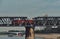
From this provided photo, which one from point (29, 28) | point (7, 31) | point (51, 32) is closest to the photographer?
point (29, 28)

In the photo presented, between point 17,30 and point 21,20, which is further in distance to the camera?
point 17,30

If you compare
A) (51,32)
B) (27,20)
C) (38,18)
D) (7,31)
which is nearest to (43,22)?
(38,18)

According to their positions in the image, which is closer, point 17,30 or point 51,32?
point 51,32

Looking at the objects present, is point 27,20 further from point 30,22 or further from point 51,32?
point 51,32

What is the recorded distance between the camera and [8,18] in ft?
369

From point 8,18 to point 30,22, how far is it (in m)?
11.0

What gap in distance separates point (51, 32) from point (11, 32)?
37.8m

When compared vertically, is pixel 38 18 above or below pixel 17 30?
above

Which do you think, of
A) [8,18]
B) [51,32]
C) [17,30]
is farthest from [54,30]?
[8,18]

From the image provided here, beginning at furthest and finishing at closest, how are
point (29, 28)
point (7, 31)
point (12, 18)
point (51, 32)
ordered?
point (7, 31) < point (51, 32) < point (12, 18) < point (29, 28)

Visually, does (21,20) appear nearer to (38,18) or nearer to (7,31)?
(38,18)

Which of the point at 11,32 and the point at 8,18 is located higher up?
the point at 8,18

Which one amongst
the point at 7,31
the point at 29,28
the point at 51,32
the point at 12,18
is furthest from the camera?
the point at 7,31

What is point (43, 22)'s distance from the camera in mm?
113062
